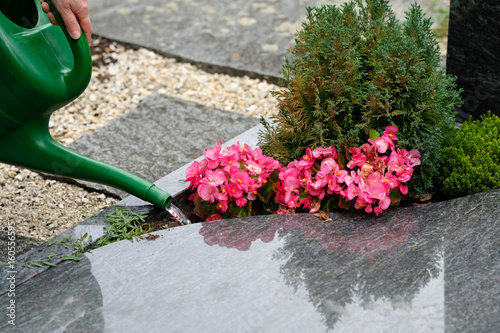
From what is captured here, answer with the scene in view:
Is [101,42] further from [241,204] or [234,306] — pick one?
[234,306]

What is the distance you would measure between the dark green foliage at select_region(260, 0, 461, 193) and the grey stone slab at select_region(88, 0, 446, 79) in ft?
6.18

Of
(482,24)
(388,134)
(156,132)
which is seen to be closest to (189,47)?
(156,132)

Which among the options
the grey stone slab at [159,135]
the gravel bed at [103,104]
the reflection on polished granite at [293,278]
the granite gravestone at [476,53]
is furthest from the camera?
the grey stone slab at [159,135]

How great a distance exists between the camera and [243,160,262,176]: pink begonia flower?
7.81 feet

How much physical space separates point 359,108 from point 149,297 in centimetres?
118

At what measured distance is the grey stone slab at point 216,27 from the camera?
459 cm

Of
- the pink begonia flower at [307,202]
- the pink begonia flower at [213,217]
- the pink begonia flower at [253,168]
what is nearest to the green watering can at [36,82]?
the pink begonia flower at [213,217]

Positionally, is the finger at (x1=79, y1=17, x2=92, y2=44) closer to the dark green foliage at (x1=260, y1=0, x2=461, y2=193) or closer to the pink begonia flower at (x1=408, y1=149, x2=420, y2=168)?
the dark green foliage at (x1=260, y1=0, x2=461, y2=193)

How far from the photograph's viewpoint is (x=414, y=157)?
2307mm

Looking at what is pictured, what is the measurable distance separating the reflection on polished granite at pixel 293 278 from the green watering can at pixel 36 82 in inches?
16.6

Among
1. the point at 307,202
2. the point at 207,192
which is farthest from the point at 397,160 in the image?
the point at 207,192

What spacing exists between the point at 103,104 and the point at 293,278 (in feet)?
9.02

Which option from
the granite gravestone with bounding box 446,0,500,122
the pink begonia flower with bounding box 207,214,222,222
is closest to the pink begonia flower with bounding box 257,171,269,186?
the pink begonia flower with bounding box 207,214,222,222

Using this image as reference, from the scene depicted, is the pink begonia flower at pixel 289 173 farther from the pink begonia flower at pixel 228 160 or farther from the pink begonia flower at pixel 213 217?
the pink begonia flower at pixel 213 217
